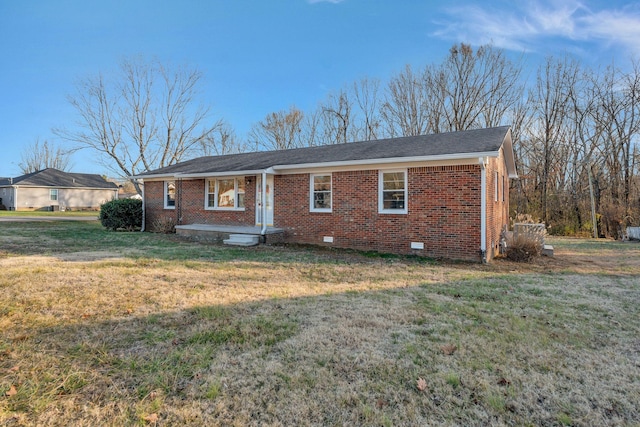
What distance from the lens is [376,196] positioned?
10492 millimetres

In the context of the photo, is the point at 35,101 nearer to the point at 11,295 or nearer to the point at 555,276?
the point at 11,295

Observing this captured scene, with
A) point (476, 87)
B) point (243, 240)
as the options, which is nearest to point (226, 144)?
point (476, 87)

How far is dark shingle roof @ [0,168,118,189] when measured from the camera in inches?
1443

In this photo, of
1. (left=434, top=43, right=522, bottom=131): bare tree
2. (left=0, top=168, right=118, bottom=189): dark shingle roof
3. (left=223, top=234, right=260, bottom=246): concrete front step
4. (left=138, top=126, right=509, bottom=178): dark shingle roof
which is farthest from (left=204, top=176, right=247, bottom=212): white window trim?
(left=0, top=168, right=118, bottom=189): dark shingle roof

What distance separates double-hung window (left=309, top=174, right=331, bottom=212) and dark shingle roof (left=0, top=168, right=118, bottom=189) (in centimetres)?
3866

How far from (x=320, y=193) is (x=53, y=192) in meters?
39.3

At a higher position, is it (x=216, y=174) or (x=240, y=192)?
(x=216, y=174)

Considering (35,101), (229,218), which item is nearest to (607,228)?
(229,218)

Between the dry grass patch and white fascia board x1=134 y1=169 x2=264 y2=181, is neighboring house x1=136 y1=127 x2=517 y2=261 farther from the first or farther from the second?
the dry grass patch

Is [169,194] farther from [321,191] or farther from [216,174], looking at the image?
[321,191]

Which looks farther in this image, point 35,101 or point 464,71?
point 464,71

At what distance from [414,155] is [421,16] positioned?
31.6 feet

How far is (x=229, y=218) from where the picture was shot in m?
13.8

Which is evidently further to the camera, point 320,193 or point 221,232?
point 221,232
